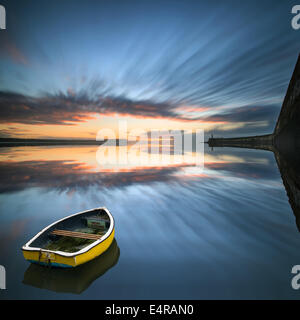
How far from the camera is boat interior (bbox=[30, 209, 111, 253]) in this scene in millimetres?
8836

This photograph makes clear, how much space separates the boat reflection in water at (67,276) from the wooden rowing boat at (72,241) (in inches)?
26.7

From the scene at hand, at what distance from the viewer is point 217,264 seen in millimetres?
8672

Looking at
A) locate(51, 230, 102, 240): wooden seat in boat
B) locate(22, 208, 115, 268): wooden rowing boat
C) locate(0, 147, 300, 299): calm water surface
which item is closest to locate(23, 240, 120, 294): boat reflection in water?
locate(0, 147, 300, 299): calm water surface

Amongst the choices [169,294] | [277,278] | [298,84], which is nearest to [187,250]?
[169,294]

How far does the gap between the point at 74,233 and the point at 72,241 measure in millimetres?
556

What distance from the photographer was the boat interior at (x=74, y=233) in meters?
8.84

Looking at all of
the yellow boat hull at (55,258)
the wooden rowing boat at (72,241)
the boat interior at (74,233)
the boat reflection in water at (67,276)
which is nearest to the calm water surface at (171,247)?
the boat reflection in water at (67,276)

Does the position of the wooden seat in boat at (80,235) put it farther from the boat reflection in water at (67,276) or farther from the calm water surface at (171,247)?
the calm water surface at (171,247)

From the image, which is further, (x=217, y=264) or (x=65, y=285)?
(x=217, y=264)

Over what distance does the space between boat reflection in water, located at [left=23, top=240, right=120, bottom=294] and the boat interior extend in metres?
0.96

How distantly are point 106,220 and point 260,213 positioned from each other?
13787mm

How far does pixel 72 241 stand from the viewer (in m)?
9.39
